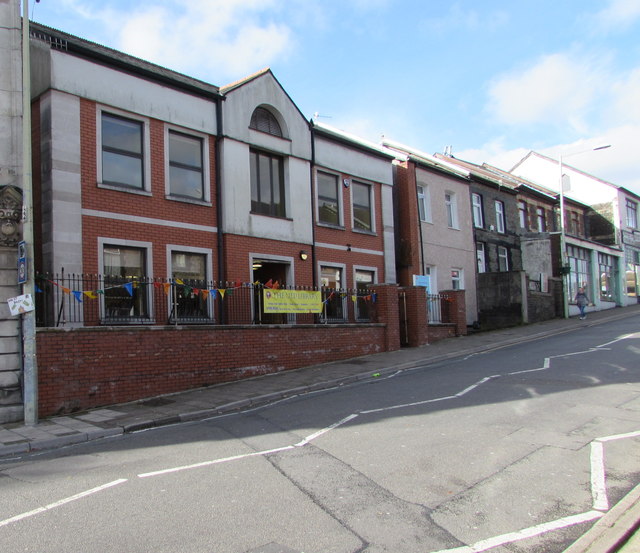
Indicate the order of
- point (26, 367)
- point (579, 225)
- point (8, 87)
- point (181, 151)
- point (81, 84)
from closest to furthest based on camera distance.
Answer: point (26, 367) → point (8, 87) → point (81, 84) → point (181, 151) → point (579, 225)

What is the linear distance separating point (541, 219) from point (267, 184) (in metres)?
22.7

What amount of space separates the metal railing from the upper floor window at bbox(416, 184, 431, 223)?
7825 millimetres

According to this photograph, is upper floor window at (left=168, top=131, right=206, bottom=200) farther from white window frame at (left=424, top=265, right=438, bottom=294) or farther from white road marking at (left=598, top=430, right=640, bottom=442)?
white window frame at (left=424, top=265, right=438, bottom=294)

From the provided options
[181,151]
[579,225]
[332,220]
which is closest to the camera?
[181,151]

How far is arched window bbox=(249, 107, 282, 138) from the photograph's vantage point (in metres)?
16.9

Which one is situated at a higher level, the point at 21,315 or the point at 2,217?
the point at 2,217

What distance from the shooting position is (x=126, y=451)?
7.39m

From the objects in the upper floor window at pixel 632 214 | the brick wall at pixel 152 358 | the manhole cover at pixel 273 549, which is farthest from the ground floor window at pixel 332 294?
the upper floor window at pixel 632 214

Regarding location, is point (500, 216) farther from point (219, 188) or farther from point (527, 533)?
point (527, 533)

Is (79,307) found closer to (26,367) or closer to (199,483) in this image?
(26,367)

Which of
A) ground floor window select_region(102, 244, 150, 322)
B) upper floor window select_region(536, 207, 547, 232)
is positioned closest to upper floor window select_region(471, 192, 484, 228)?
upper floor window select_region(536, 207, 547, 232)

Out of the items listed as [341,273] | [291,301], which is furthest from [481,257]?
[291,301]

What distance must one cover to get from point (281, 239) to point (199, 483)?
→ 1171 centimetres

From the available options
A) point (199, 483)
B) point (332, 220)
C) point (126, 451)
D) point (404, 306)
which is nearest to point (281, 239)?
point (332, 220)
